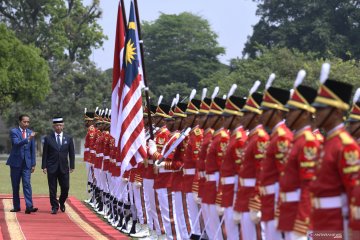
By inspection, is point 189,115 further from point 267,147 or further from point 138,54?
point 267,147

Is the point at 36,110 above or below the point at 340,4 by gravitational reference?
below

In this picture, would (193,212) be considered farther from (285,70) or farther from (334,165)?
(285,70)

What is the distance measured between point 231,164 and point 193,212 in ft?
8.19

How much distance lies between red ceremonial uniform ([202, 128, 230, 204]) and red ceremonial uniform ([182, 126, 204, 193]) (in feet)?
3.82

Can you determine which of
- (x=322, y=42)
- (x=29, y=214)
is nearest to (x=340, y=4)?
(x=322, y=42)

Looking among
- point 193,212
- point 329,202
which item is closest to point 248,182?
point 329,202

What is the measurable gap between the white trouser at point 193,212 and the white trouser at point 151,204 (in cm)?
160

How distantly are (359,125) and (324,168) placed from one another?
187 centimetres

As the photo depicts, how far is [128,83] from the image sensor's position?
47.8 feet

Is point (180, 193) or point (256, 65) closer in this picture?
point (180, 193)

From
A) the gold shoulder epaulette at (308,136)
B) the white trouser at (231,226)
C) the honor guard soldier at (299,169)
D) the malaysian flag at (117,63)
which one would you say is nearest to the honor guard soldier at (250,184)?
the white trouser at (231,226)

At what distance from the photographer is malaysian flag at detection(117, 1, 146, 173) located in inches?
558

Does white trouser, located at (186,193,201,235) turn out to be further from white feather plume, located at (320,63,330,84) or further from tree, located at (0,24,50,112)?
tree, located at (0,24,50,112)

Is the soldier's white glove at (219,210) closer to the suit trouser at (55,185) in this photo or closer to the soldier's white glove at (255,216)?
the soldier's white glove at (255,216)
